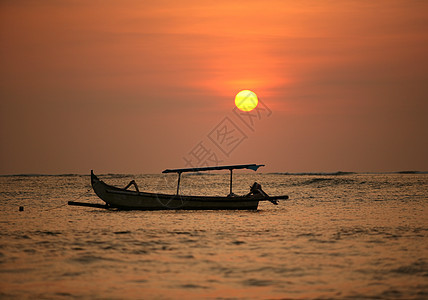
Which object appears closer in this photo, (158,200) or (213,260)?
(213,260)

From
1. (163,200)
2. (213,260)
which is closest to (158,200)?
(163,200)

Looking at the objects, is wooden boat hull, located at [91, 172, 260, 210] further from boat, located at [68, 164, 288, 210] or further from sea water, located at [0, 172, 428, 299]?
sea water, located at [0, 172, 428, 299]

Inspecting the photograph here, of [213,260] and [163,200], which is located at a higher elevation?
[163,200]

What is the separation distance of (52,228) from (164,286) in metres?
14.1

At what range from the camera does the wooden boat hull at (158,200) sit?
33625 millimetres

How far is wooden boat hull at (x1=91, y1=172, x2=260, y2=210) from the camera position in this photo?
33625 mm

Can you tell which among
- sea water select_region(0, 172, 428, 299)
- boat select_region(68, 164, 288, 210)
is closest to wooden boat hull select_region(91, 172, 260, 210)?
boat select_region(68, 164, 288, 210)

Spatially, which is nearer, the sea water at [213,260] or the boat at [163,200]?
the sea water at [213,260]

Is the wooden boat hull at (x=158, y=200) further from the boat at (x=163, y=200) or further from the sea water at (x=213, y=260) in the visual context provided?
the sea water at (x=213, y=260)

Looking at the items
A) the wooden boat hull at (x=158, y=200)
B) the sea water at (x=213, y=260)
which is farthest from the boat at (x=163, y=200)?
the sea water at (x=213, y=260)

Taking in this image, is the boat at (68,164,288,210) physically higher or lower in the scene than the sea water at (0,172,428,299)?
higher

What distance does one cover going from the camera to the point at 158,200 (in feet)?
111

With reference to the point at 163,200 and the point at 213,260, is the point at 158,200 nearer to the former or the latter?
the point at 163,200

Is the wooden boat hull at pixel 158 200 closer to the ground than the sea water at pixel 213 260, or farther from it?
farther from it
